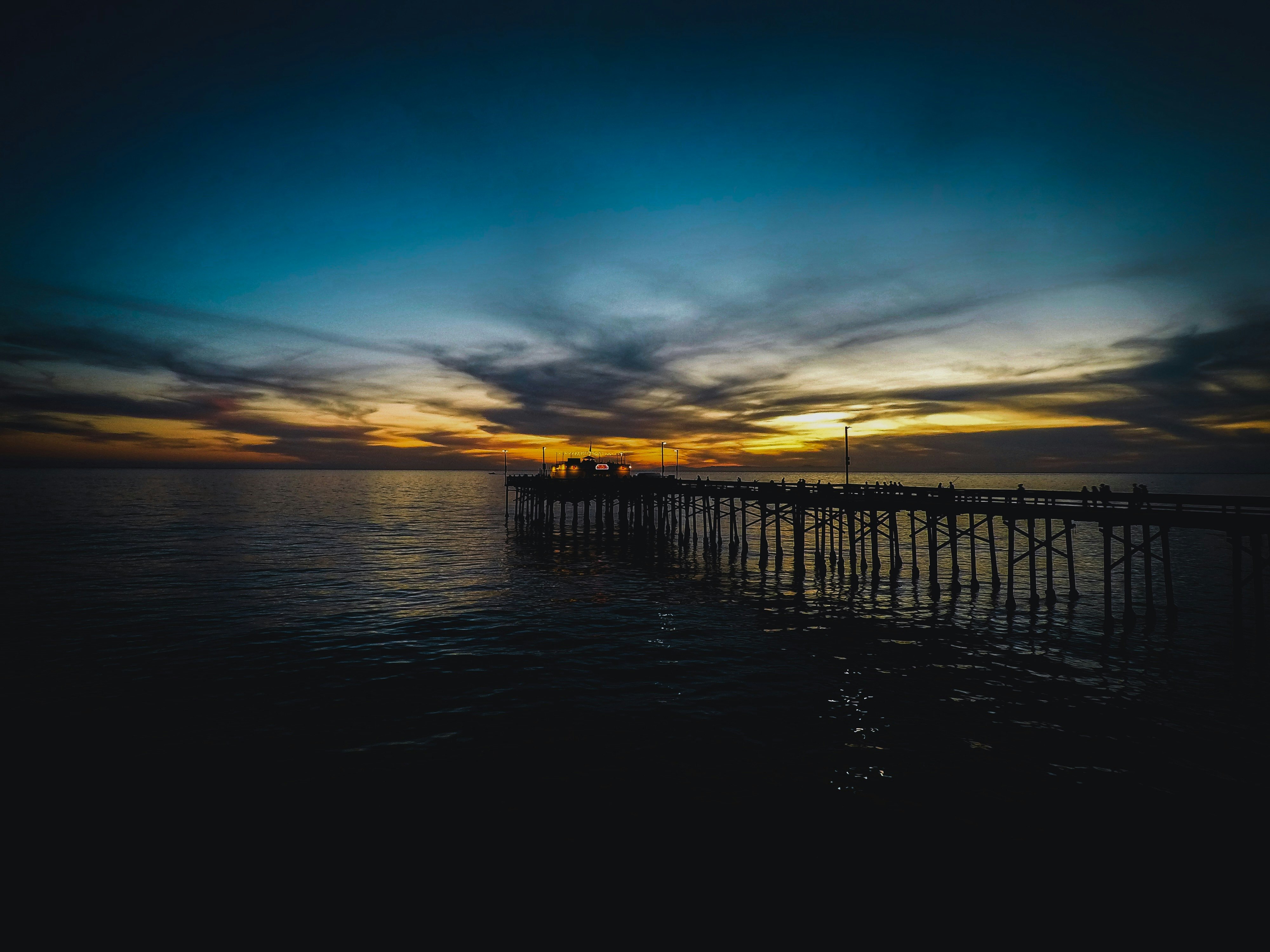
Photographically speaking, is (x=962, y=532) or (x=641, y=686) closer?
(x=641, y=686)

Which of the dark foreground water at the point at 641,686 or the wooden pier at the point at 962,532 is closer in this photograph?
the dark foreground water at the point at 641,686

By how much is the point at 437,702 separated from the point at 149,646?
42.5 ft

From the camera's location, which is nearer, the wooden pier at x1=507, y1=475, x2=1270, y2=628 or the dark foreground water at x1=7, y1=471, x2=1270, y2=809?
the dark foreground water at x1=7, y1=471, x2=1270, y2=809

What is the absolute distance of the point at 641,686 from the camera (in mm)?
17312

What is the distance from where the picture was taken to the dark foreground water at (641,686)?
1239 centimetres

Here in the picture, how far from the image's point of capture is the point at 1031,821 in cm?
1058

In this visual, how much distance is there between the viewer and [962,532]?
1217 inches

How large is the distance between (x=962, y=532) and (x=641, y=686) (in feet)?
72.3

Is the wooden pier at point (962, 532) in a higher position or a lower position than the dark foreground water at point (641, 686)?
higher

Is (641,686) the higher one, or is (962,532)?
(962,532)

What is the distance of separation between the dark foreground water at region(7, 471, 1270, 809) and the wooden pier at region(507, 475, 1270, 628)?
227cm

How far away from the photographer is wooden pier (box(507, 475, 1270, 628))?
25016mm

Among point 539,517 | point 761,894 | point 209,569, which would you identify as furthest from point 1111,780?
point 539,517

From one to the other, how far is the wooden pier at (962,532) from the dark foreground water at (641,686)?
227 cm
